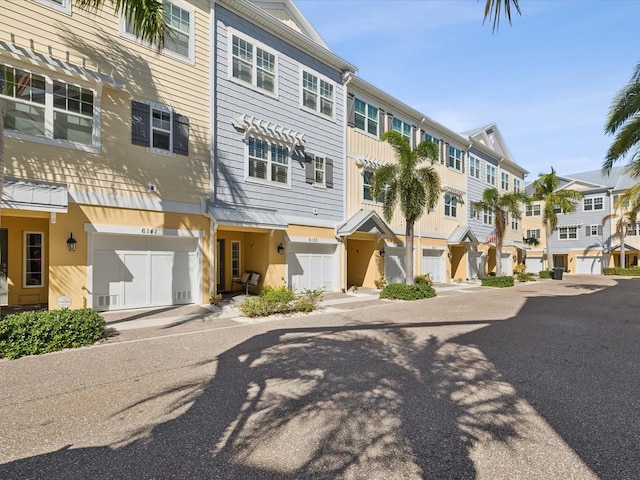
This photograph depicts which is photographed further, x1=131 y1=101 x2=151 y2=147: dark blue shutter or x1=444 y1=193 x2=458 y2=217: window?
x1=444 y1=193 x2=458 y2=217: window

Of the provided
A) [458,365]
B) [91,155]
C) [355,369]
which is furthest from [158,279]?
[458,365]

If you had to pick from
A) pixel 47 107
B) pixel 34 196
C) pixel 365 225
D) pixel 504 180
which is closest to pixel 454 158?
pixel 504 180

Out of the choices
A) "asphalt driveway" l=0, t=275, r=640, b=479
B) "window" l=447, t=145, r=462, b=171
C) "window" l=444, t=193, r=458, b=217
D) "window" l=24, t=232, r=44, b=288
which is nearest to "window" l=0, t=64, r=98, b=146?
"window" l=24, t=232, r=44, b=288

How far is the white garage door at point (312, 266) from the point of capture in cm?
1577

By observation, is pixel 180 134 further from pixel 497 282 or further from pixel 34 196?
pixel 497 282

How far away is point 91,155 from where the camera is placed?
414 inches

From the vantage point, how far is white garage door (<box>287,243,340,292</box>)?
1577 centimetres

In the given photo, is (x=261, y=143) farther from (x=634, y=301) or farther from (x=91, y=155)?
(x=634, y=301)

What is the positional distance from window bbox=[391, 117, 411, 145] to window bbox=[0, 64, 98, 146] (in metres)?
15.4

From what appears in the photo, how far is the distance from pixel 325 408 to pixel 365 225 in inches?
535

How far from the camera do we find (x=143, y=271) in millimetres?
11852

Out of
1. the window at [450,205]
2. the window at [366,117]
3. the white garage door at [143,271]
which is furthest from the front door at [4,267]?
the window at [450,205]

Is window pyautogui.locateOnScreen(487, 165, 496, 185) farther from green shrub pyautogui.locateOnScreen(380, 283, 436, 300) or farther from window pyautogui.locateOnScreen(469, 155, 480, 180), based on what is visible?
green shrub pyautogui.locateOnScreen(380, 283, 436, 300)

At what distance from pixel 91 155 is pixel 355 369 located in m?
9.69
